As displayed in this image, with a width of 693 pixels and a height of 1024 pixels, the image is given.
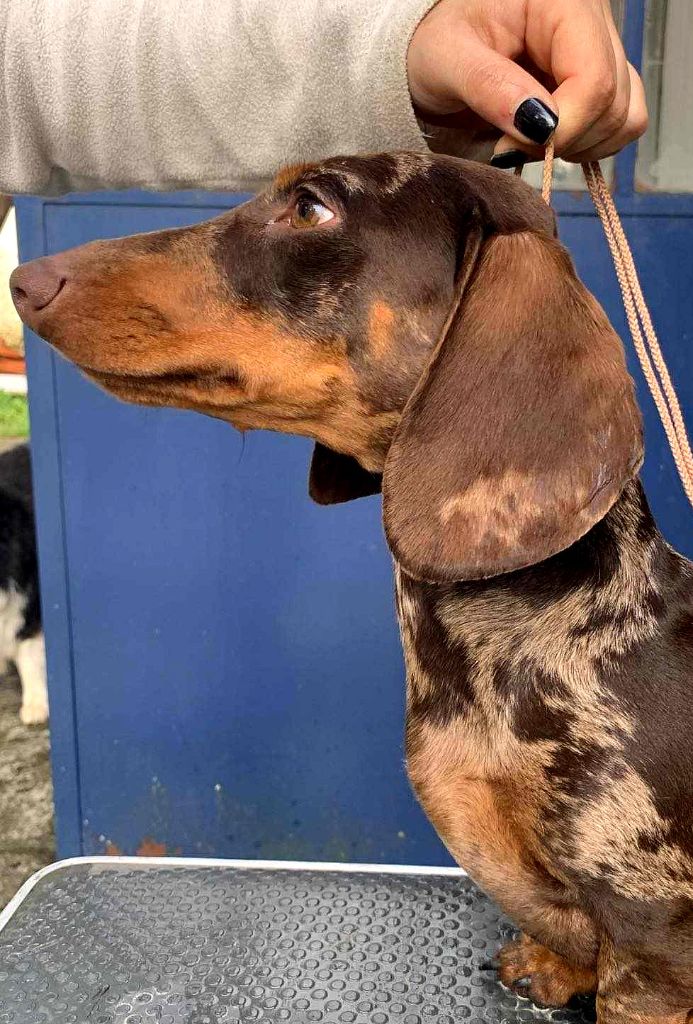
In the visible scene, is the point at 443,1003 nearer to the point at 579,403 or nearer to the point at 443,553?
the point at 443,553

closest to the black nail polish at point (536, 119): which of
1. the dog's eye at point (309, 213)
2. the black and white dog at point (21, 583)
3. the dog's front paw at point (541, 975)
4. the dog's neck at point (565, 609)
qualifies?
the dog's eye at point (309, 213)

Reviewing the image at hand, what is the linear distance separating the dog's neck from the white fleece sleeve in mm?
686

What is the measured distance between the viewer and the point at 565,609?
1.23 meters

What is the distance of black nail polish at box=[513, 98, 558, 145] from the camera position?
1.17 metres

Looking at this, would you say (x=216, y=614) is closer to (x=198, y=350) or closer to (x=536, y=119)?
(x=198, y=350)

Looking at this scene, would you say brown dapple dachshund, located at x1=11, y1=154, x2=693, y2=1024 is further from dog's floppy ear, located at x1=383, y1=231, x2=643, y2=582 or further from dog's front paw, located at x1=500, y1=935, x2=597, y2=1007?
dog's front paw, located at x1=500, y1=935, x2=597, y2=1007

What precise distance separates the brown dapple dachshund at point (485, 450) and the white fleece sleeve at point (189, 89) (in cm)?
27

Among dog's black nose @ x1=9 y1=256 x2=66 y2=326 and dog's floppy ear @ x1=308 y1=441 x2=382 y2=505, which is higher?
dog's black nose @ x1=9 y1=256 x2=66 y2=326

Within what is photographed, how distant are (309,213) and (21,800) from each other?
304 cm

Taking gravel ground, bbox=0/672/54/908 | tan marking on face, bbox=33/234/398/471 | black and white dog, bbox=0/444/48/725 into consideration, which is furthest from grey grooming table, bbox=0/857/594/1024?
black and white dog, bbox=0/444/48/725

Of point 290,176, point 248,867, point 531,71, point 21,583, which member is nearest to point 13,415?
point 21,583

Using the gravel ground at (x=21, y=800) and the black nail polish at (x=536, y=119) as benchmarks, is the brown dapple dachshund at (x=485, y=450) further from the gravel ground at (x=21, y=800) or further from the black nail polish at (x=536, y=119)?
the gravel ground at (x=21, y=800)

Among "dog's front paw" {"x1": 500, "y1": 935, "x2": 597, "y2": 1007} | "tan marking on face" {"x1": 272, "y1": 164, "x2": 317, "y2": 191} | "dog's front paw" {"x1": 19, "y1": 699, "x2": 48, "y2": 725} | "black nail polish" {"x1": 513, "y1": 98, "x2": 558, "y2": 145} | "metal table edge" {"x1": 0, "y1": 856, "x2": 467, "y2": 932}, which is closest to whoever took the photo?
"black nail polish" {"x1": 513, "y1": 98, "x2": 558, "y2": 145}

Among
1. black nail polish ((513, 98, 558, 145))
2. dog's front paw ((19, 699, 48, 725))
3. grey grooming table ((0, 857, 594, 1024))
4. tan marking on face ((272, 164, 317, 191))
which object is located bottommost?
dog's front paw ((19, 699, 48, 725))
